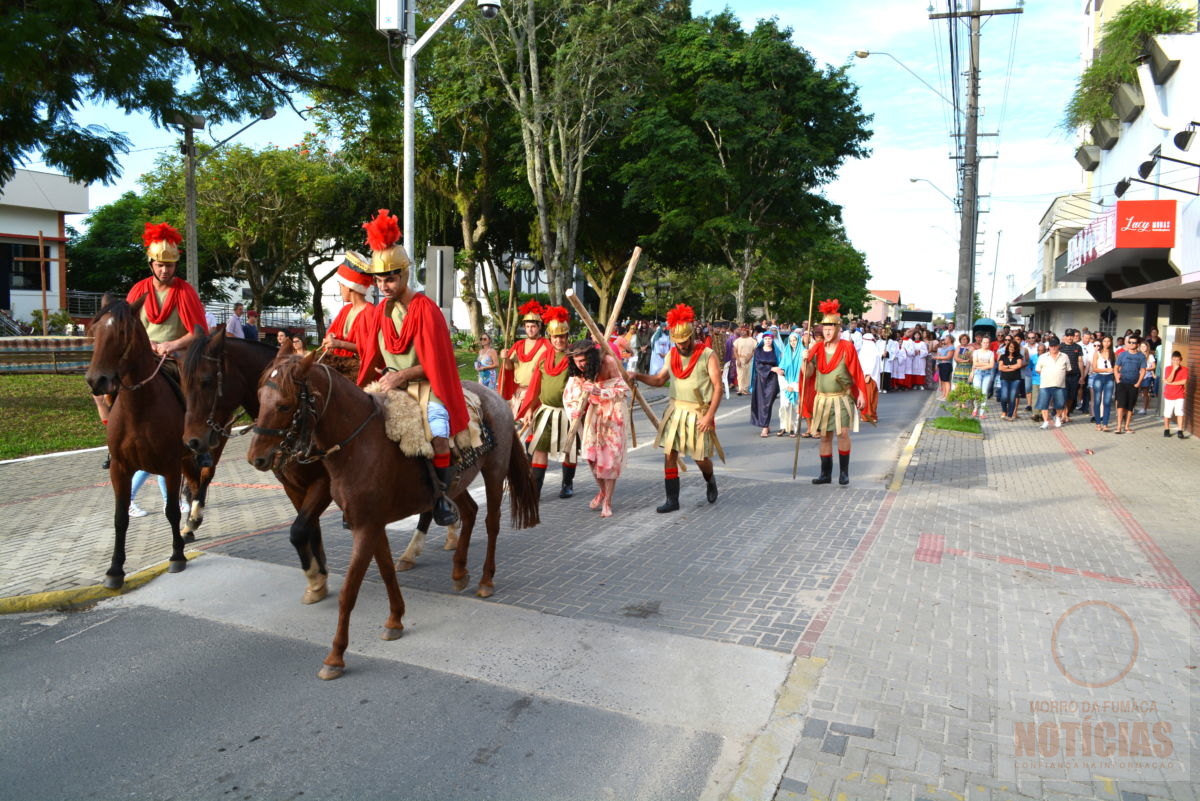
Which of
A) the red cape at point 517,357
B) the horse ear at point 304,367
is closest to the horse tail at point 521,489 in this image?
the horse ear at point 304,367

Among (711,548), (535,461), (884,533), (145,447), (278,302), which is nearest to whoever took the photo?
(145,447)

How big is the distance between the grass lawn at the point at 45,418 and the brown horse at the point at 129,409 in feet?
22.2

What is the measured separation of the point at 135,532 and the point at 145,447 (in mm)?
1925

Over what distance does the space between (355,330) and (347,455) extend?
127 cm

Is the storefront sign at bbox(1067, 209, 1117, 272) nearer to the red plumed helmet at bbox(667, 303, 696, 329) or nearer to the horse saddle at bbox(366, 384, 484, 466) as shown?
the red plumed helmet at bbox(667, 303, 696, 329)

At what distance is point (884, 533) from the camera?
8.20 meters

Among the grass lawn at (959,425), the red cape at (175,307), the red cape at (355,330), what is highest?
the red cape at (175,307)

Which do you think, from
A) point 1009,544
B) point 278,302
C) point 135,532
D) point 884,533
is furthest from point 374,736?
point 278,302

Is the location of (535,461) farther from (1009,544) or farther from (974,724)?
(974,724)

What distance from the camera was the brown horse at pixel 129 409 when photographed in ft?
19.8

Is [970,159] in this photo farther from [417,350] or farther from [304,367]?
[304,367]

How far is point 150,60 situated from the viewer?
11750 mm

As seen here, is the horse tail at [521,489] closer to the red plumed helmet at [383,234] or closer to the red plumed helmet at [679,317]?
the red plumed helmet at [383,234]

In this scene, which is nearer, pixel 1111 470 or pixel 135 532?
pixel 135 532
